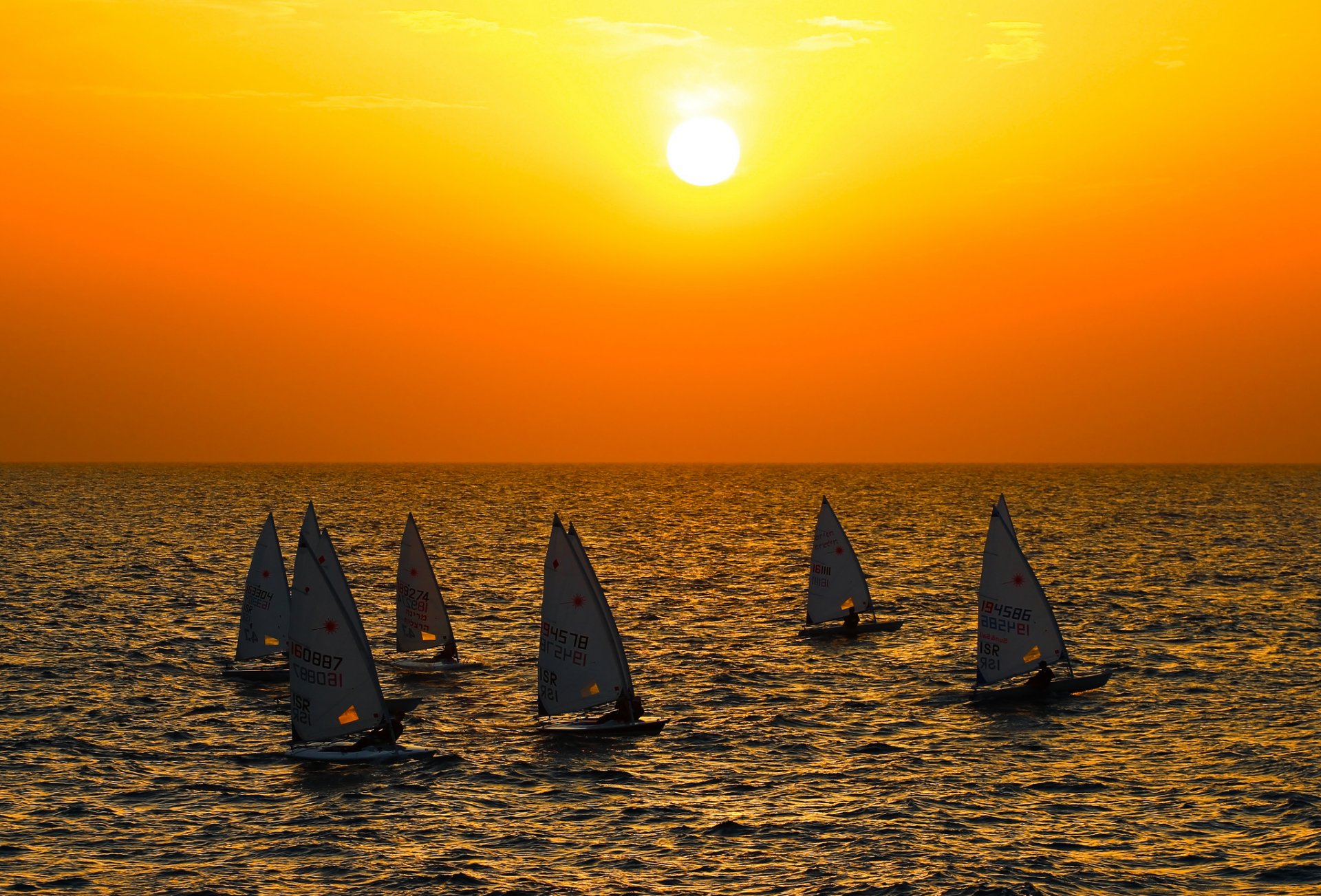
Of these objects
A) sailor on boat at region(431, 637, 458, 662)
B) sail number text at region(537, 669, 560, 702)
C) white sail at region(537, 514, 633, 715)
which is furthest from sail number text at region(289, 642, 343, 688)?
sailor on boat at region(431, 637, 458, 662)

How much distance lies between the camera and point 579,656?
51.2 meters

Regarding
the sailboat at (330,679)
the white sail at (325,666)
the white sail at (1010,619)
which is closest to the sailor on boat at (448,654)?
the sailboat at (330,679)

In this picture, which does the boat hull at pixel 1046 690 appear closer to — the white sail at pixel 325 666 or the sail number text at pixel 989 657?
the sail number text at pixel 989 657

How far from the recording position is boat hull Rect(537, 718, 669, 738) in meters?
51.1

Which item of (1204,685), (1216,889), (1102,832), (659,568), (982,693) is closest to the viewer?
(1216,889)

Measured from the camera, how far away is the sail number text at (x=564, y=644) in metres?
51.2

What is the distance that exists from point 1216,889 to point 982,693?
78.1 feet

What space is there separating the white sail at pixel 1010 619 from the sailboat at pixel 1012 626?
0.03m

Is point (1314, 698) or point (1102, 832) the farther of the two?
point (1314, 698)

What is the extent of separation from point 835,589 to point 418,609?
26121 mm

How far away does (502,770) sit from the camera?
46.1 m

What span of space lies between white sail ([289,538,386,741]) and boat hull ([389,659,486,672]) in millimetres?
17994

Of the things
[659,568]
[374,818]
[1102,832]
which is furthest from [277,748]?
[659,568]

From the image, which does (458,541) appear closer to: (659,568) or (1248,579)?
(659,568)
